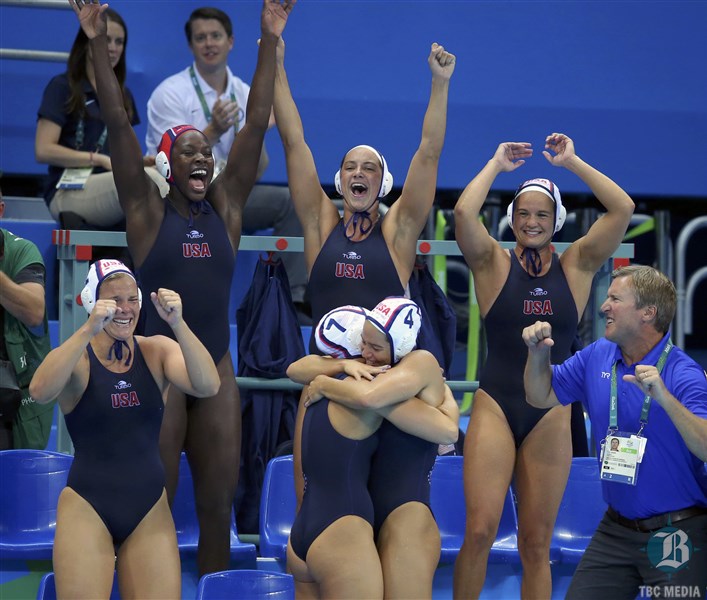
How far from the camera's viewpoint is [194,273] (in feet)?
16.2

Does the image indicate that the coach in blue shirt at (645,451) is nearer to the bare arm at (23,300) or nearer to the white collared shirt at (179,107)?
the bare arm at (23,300)

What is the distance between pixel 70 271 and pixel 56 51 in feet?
9.73

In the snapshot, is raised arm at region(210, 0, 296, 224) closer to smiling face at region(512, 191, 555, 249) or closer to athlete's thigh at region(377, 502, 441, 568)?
smiling face at region(512, 191, 555, 249)

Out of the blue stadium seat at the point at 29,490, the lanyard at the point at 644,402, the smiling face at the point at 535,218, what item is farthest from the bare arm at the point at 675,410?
the blue stadium seat at the point at 29,490

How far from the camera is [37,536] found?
526 centimetres

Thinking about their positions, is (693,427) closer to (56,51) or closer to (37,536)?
(37,536)

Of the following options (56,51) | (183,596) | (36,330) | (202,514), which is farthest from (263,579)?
(56,51)

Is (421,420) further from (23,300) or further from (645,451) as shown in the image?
(23,300)

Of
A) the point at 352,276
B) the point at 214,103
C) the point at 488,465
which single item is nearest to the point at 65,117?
the point at 214,103

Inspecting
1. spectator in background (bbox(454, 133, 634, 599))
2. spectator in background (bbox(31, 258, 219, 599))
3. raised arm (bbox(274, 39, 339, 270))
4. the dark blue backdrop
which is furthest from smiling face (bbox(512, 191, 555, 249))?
the dark blue backdrop

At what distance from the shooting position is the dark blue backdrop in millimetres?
8398

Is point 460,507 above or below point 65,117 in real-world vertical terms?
below

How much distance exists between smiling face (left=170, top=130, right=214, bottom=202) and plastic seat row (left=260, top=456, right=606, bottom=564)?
139 centimetres

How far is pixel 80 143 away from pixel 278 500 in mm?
2564
